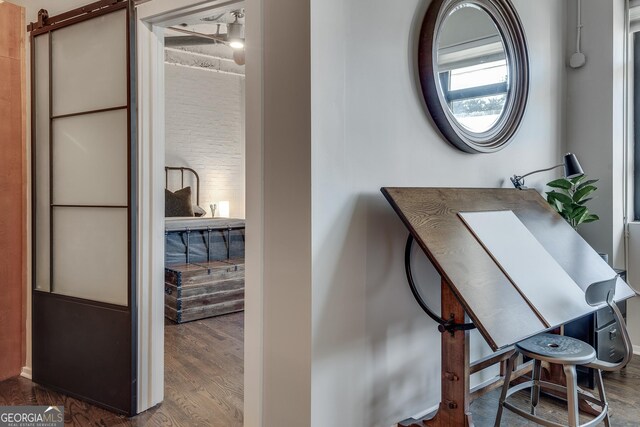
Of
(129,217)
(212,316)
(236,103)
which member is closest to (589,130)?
(129,217)

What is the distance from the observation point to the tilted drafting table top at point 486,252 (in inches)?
59.2

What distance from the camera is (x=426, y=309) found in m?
1.93

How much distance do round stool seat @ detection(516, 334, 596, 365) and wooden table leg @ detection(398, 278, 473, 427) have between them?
1.09 ft

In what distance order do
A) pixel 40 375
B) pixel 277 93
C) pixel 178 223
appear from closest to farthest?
pixel 277 93 → pixel 40 375 → pixel 178 223

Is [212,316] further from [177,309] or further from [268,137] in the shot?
[268,137]

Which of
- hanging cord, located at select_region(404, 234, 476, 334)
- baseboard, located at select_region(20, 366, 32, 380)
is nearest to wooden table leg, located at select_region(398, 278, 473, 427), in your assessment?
hanging cord, located at select_region(404, 234, 476, 334)

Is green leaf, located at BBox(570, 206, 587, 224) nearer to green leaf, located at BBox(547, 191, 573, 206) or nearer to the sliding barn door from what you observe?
green leaf, located at BBox(547, 191, 573, 206)

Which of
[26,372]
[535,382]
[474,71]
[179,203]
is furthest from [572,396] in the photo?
[179,203]

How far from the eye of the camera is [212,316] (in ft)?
14.1

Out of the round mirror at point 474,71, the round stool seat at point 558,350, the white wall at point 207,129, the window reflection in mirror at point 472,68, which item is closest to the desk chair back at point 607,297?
the round stool seat at point 558,350

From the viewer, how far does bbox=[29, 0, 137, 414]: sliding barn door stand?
7.63 ft

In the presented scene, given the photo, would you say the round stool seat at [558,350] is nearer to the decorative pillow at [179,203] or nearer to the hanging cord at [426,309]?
the hanging cord at [426,309]

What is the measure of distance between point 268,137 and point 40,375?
215 centimetres

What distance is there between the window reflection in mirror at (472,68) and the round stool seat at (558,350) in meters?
1.18
